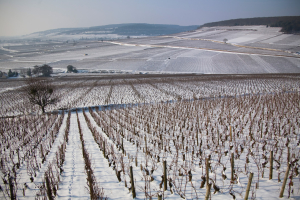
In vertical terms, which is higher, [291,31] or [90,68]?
[291,31]

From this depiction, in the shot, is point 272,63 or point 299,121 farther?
point 272,63

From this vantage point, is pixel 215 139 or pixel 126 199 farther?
pixel 215 139

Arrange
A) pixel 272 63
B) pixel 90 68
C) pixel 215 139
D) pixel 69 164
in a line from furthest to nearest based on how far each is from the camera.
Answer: pixel 90 68 < pixel 272 63 < pixel 215 139 < pixel 69 164

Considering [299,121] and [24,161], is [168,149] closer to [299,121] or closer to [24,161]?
[24,161]

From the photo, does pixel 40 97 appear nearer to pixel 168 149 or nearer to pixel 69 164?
pixel 69 164

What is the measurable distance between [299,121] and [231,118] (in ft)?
10.2

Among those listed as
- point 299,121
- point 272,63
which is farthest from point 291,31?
point 299,121

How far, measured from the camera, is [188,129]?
9414 mm

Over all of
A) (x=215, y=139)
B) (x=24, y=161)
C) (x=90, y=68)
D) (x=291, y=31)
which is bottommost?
(x=24, y=161)

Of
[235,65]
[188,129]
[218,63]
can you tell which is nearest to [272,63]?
[235,65]

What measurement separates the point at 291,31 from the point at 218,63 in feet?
200

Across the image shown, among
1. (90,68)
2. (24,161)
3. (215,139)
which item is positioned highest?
(90,68)

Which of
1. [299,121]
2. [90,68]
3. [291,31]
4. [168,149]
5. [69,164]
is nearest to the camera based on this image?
[69,164]

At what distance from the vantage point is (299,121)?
9.09 metres
